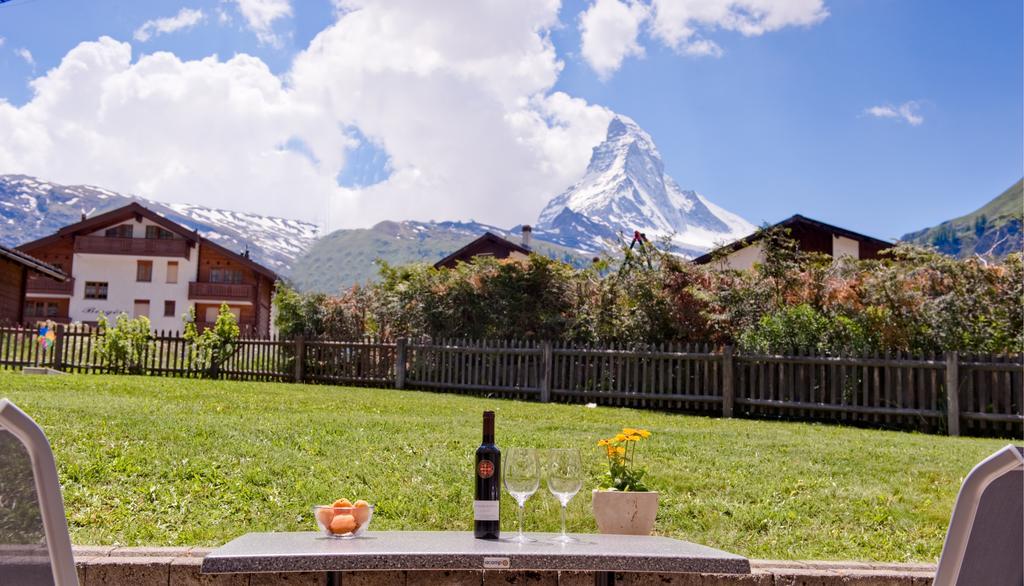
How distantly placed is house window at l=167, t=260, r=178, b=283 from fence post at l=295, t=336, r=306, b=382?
41803mm

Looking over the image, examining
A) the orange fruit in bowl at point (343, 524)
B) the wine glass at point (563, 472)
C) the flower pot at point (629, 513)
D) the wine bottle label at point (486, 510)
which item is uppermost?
the wine glass at point (563, 472)

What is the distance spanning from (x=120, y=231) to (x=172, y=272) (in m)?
4.27

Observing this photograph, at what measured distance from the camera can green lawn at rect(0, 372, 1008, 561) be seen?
579 cm

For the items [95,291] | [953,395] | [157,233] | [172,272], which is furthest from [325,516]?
[95,291]

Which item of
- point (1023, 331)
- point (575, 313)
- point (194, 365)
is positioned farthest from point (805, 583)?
point (194, 365)

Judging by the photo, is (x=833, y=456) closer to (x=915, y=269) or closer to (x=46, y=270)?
(x=915, y=269)

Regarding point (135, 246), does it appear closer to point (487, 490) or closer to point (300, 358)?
point (300, 358)

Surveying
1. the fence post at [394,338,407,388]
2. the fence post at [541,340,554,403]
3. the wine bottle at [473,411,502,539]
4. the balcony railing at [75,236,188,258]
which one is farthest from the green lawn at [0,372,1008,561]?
the balcony railing at [75,236,188,258]

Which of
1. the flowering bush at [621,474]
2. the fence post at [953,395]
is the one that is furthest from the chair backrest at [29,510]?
the fence post at [953,395]

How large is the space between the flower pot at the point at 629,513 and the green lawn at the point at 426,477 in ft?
4.78

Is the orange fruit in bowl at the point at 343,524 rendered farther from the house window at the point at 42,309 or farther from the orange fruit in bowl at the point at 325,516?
the house window at the point at 42,309

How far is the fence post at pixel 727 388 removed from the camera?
1530 cm

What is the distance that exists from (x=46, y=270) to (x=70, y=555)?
98.0ft

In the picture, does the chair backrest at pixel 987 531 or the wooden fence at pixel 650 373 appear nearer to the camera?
the chair backrest at pixel 987 531
